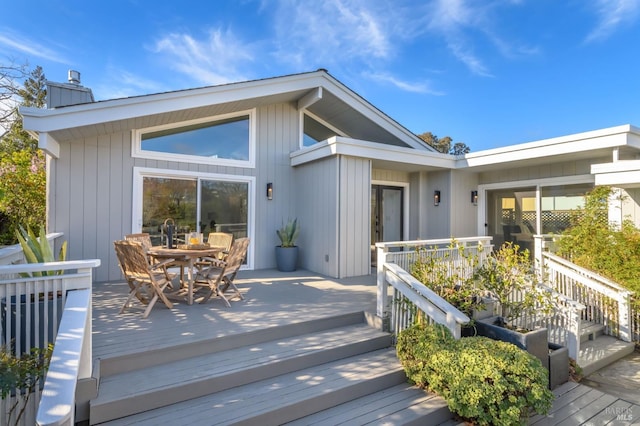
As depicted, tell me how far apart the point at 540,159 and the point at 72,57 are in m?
13.0

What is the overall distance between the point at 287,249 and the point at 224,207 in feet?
5.23

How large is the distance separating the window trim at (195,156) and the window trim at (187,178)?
0.24 metres

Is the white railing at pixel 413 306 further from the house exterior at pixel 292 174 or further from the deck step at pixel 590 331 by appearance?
the deck step at pixel 590 331

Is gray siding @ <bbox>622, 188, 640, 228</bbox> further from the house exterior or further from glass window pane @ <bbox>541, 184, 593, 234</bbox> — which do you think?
glass window pane @ <bbox>541, 184, 593, 234</bbox>

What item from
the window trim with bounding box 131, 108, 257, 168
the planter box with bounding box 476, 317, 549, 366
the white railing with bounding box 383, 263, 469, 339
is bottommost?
the planter box with bounding box 476, 317, 549, 366

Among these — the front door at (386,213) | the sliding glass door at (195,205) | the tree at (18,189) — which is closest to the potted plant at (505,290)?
the front door at (386,213)

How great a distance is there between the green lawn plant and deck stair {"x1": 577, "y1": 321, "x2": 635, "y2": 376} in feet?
18.6

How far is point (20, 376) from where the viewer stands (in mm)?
2135

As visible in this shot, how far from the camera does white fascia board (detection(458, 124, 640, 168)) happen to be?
5.47 meters

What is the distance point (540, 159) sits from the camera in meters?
6.70

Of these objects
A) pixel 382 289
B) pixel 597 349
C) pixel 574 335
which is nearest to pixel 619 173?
pixel 597 349

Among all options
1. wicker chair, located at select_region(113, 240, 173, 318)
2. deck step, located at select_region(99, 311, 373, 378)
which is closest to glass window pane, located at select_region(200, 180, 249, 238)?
wicker chair, located at select_region(113, 240, 173, 318)

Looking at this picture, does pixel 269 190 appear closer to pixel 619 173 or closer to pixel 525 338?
pixel 525 338

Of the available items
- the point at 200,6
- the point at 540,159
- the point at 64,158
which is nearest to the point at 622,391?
the point at 540,159
